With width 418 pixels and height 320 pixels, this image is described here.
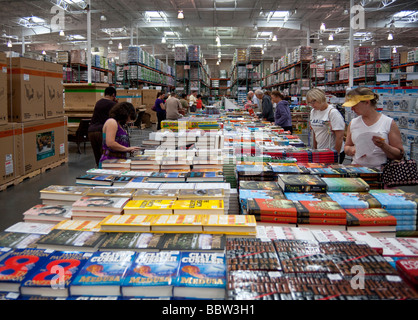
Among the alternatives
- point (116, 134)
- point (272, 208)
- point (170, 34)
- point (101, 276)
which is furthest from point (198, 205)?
point (170, 34)

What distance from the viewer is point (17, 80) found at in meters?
6.45

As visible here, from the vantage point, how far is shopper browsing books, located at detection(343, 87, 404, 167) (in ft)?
9.97

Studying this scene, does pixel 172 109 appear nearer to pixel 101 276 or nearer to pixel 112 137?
pixel 112 137

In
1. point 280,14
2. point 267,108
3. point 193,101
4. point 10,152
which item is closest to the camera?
point 10,152

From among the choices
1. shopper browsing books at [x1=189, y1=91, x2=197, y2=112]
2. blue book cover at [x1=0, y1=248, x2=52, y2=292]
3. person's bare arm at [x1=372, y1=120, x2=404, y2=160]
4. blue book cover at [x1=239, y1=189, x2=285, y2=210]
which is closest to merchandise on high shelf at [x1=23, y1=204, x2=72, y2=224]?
blue book cover at [x1=0, y1=248, x2=52, y2=292]

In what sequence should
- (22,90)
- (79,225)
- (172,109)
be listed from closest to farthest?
(79,225), (22,90), (172,109)

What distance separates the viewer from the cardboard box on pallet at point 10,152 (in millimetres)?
5910

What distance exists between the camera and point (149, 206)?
6.12ft

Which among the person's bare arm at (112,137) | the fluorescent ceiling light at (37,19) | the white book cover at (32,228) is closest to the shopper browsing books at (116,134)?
the person's bare arm at (112,137)

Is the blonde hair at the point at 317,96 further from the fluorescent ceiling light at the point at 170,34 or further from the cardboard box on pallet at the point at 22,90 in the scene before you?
the fluorescent ceiling light at the point at 170,34

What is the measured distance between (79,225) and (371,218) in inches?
57.0

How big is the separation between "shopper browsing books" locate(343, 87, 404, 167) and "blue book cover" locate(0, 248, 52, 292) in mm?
2659

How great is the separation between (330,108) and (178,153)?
222 cm
